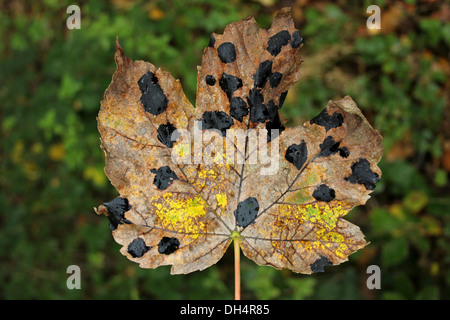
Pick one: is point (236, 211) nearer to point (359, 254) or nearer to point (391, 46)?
point (359, 254)

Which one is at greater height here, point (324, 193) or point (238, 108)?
point (238, 108)

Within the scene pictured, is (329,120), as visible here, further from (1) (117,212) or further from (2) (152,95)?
(1) (117,212)

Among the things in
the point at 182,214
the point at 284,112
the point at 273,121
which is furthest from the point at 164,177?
the point at 284,112

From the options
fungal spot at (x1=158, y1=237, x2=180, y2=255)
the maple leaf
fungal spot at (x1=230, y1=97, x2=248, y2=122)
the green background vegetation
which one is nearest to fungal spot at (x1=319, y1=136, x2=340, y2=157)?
the maple leaf

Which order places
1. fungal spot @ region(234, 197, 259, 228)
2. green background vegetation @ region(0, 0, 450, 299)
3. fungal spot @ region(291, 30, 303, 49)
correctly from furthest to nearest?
green background vegetation @ region(0, 0, 450, 299), fungal spot @ region(234, 197, 259, 228), fungal spot @ region(291, 30, 303, 49)

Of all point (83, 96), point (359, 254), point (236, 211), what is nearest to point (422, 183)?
point (359, 254)

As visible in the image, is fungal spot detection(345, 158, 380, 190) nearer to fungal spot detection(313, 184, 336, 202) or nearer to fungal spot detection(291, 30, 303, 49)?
fungal spot detection(313, 184, 336, 202)
